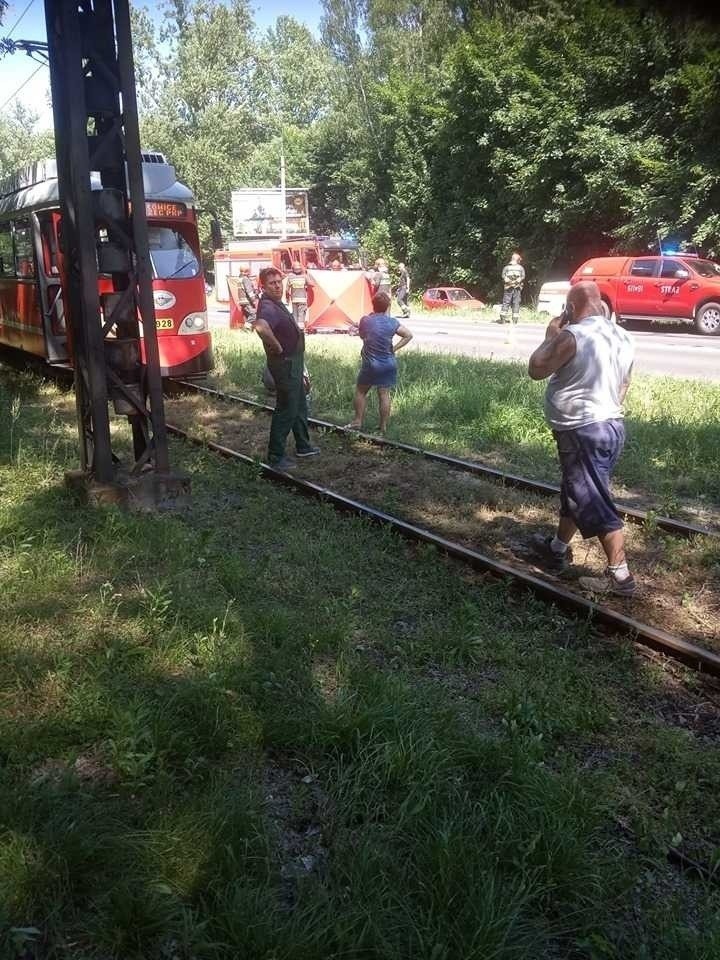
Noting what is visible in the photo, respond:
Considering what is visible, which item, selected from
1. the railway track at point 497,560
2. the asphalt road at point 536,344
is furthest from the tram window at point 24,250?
the asphalt road at point 536,344

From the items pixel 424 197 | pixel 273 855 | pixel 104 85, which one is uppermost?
pixel 424 197

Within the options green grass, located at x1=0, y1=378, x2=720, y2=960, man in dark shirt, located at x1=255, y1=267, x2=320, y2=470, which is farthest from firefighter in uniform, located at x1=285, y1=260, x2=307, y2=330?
green grass, located at x1=0, y1=378, x2=720, y2=960

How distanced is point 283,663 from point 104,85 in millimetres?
4842

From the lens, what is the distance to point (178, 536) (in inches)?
235

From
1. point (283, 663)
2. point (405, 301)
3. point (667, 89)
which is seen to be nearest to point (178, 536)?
point (283, 663)

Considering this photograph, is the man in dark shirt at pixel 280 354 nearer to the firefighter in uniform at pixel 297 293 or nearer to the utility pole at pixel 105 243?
the utility pole at pixel 105 243

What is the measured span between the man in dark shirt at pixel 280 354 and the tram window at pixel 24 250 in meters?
6.25

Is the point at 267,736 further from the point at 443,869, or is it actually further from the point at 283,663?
the point at 443,869

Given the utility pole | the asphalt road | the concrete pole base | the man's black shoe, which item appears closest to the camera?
the man's black shoe

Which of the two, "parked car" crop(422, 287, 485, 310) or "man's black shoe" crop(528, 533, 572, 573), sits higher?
"parked car" crop(422, 287, 485, 310)

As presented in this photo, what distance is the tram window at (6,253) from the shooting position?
14041mm

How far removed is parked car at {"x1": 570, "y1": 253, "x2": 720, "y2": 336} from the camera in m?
21.9

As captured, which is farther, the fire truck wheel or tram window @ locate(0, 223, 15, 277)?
the fire truck wheel

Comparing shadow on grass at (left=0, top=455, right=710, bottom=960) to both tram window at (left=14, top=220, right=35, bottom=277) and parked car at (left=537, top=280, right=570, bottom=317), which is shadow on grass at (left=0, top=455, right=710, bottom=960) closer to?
tram window at (left=14, top=220, right=35, bottom=277)
